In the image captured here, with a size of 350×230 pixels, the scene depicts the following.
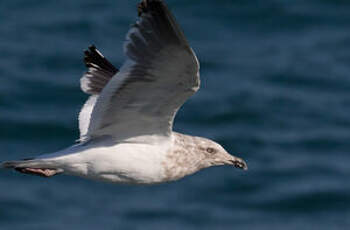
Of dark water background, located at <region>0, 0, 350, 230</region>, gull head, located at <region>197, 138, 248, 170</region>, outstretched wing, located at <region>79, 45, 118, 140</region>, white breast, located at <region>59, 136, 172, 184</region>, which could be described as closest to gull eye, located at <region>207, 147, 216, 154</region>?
gull head, located at <region>197, 138, 248, 170</region>

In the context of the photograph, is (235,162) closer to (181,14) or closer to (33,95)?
(33,95)

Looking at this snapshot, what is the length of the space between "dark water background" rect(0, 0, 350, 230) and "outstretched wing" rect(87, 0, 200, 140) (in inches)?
423

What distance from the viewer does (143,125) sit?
9.28 meters

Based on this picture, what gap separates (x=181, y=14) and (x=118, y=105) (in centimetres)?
1745

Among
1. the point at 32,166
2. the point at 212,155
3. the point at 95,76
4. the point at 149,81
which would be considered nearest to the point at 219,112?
the point at 95,76

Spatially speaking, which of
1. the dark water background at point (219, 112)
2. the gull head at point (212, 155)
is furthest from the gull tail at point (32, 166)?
the dark water background at point (219, 112)

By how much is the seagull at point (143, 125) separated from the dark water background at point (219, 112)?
34.1 feet

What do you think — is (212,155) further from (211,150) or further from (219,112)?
(219,112)

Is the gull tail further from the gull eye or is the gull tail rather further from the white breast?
the gull eye

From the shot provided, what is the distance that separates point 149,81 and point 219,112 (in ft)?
45.8

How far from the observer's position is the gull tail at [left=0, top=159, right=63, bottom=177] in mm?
9328

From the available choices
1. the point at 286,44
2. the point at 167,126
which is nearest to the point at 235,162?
the point at 167,126

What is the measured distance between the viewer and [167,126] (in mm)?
9250

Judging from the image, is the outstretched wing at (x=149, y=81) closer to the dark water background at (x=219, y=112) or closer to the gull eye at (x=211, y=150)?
the gull eye at (x=211, y=150)
